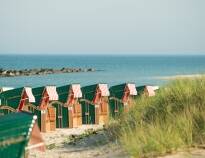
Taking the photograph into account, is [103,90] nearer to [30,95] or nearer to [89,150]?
[30,95]

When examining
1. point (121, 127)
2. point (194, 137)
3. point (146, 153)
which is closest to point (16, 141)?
point (146, 153)

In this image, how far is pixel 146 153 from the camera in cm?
1116

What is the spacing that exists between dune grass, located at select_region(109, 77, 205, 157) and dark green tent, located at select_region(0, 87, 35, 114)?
600cm

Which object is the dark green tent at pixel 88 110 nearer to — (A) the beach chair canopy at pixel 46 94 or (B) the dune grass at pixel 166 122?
(A) the beach chair canopy at pixel 46 94

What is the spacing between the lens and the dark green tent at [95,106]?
22.7m

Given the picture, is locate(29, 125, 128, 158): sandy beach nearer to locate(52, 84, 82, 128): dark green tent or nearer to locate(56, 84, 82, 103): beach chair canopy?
locate(52, 84, 82, 128): dark green tent

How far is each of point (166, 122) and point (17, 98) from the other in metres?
8.91

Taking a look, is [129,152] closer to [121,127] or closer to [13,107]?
[121,127]

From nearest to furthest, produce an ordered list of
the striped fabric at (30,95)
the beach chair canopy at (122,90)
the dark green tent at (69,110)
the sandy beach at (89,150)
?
1. the sandy beach at (89,150)
2. the striped fabric at (30,95)
3. the dark green tent at (69,110)
4. the beach chair canopy at (122,90)

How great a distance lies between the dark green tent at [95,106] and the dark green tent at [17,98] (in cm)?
260

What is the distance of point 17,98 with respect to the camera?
67.6 ft

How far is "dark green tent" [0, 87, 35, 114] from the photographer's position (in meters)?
20.2

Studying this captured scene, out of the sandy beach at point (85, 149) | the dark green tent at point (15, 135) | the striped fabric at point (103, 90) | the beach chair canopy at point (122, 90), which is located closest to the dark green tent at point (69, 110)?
the striped fabric at point (103, 90)

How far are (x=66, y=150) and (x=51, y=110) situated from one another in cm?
636
